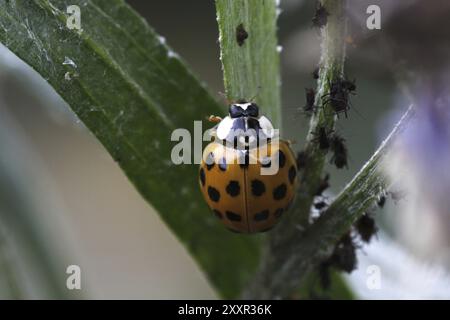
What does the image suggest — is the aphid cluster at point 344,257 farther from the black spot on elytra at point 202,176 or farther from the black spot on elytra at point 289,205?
the black spot on elytra at point 202,176

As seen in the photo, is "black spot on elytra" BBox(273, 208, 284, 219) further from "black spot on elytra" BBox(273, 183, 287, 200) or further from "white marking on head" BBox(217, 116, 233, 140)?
"white marking on head" BBox(217, 116, 233, 140)

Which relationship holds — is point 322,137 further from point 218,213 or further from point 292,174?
point 218,213

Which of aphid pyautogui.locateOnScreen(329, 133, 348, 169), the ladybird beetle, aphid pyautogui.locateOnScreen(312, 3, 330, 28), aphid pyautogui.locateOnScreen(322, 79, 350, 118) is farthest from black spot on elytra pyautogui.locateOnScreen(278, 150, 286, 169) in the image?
aphid pyautogui.locateOnScreen(312, 3, 330, 28)

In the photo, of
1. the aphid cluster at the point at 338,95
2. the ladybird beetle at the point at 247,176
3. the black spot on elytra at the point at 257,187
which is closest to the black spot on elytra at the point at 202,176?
the ladybird beetle at the point at 247,176

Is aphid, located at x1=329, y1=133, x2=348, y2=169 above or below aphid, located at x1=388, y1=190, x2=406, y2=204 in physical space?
above

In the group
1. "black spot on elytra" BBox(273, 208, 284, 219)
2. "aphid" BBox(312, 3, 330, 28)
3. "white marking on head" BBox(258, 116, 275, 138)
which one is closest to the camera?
"aphid" BBox(312, 3, 330, 28)
